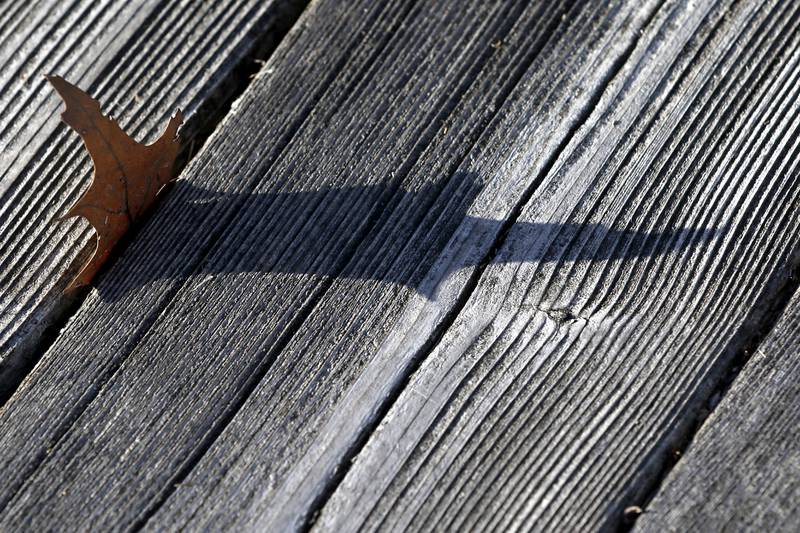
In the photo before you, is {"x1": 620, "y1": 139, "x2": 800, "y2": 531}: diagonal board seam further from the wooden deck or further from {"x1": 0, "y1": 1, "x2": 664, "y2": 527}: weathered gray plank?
{"x1": 0, "y1": 1, "x2": 664, "y2": 527}: weathered gray plank

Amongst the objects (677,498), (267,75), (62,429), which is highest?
(267,75)

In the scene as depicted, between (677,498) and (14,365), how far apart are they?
5.02ft

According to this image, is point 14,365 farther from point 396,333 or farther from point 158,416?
point 396,333

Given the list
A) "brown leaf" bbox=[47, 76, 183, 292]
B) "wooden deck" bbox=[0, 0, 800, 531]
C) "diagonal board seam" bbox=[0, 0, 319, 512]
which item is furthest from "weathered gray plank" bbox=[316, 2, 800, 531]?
"brown leaf" bbox=[47, 76, 183, 292]

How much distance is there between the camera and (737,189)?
187 cm

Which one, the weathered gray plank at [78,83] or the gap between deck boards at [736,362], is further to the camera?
the weathered gray plank at [78,83]

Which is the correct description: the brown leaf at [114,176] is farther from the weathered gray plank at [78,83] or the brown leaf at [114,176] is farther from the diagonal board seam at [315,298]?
the diagonal board seam at [315,298]

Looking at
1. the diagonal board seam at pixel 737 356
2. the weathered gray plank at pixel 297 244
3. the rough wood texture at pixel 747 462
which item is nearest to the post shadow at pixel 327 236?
the weathered gray plank at pixel 297 244

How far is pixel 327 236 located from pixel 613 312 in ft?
2.26

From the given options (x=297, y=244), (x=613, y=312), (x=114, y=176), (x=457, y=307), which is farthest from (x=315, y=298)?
(x=613, y=312)

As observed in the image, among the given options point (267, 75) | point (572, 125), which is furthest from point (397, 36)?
point (572, 125)

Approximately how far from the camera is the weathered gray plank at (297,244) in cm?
172

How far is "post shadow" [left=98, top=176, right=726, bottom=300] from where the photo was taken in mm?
1843

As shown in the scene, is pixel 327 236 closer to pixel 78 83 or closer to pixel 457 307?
pixel 457 307
